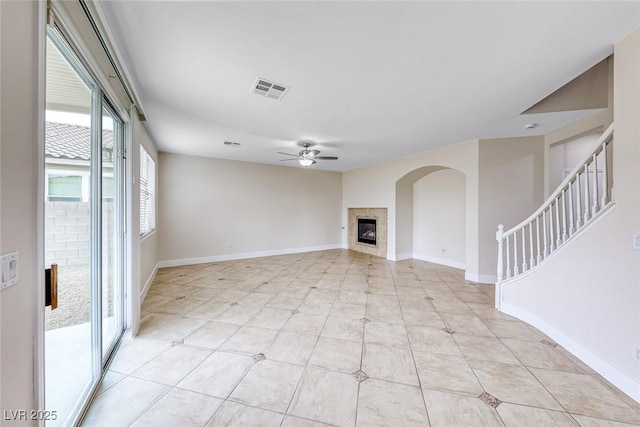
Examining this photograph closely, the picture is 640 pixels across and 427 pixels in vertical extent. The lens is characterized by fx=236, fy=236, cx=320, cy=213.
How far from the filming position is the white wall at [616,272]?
178 cm

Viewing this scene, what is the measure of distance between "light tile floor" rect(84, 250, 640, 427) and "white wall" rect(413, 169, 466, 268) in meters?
2.19

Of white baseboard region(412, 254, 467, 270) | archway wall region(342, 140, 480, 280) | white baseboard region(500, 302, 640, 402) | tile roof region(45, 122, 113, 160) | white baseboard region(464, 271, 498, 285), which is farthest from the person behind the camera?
white baseboard region(412, 254, 467, 270)

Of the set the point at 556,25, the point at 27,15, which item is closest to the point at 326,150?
the point at 556,25

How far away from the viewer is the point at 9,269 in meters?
0.84

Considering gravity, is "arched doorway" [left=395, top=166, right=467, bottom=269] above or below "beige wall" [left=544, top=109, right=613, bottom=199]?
below

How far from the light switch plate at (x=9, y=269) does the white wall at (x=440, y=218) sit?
628 cm

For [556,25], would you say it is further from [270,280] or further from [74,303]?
[270,280]

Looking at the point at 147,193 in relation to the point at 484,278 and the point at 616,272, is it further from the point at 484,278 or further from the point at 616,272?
the point at 484,278

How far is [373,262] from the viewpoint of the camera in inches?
236

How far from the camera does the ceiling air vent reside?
8.01ft

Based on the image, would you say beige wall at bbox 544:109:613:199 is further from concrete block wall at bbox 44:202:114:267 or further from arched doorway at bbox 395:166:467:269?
concrete block wall at bbox 44:202:114:267

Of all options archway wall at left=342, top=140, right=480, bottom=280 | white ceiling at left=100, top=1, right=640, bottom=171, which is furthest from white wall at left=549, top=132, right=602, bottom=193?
archway wall at left=342, top=140, right=480, bottom=280

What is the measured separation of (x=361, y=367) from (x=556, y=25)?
303cm

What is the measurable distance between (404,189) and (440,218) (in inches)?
45.3
